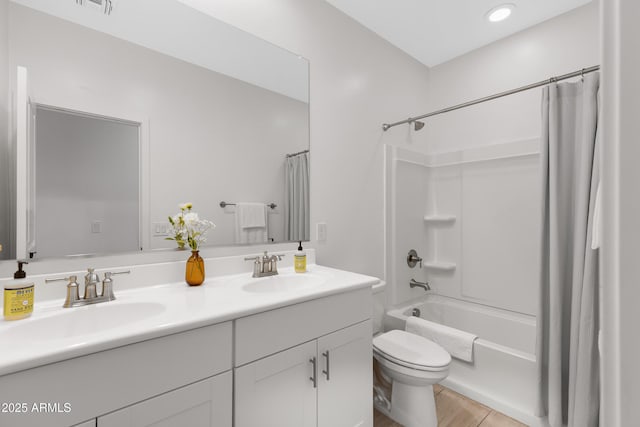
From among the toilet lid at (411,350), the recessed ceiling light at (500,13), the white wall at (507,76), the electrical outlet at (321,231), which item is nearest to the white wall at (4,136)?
the electrical outlet at (321,231)

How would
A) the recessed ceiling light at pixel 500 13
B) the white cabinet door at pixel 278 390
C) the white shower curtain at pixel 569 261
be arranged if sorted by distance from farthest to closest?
the recessed ceiling light at pixel 500 13 → the white shower curtain at pixel 569 261 → the white cabinet door at pixel 278 390

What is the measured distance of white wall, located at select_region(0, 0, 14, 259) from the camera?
1.01 metres

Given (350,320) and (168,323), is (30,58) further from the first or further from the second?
(350,320)

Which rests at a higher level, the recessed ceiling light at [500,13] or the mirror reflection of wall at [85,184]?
the recessed ceiling light at [500,13]

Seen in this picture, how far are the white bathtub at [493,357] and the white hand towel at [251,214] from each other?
124 centimetres

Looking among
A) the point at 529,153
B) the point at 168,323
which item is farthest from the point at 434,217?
the point at 168,323

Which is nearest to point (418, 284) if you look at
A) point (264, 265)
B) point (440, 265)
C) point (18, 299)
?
point (440, 265)

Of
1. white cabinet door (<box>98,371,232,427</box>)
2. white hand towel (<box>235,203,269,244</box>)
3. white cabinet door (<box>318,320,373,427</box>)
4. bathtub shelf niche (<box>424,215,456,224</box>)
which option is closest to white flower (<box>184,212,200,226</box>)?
white hand towel (<box>235,203,269,244</box>)

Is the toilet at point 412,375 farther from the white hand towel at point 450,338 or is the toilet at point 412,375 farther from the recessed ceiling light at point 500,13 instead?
→ the recessed ceiling light at point 500,13

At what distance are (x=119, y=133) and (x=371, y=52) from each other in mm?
1789

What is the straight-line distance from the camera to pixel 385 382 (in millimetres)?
1930

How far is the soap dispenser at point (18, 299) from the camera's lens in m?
0.86

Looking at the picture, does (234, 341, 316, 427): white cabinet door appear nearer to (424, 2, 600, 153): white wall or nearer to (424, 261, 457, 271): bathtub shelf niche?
(424, 261, 457, 271): bathtub shelf niche

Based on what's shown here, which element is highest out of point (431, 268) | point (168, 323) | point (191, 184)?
point (191, 184)
